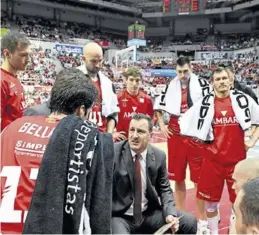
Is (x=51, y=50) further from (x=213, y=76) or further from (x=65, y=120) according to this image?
(x=65, y=120)

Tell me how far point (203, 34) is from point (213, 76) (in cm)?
3649

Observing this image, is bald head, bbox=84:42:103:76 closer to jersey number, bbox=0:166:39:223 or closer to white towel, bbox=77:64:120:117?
white towel, bbox=77:64:120:117

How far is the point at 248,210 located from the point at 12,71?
8.06ft

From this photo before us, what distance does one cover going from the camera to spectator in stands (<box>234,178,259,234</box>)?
1487 mm

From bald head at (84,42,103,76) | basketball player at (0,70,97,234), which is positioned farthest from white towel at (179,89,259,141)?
basketball player at (0,70,97,234)

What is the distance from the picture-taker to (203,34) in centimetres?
3900

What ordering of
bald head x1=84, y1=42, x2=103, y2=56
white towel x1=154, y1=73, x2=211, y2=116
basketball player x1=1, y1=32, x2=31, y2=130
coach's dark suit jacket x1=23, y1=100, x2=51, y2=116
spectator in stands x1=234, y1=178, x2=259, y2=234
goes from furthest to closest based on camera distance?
white towel x1=154, y1=73, x2=211, y2=116 < bald head x1=84, y1=42, x2=103, y2=56 < basketball player x1=1, y1=32, x2=31, y2=130 < coach's dark suit jacket x1=23, y1=100, x2=51, y2=116 < spectator in stands x1=234, y1=178, x2=259, y2=234

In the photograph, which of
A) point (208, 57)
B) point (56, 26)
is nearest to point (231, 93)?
point (208, 57)

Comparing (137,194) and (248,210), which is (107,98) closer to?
(137,194)

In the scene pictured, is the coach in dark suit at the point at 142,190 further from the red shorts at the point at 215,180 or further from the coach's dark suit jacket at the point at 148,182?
the red shorts at the point at 215,180

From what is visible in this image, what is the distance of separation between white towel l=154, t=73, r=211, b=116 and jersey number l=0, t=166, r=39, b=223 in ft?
10.2

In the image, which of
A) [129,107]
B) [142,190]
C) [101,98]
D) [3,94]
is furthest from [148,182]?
[129,107]

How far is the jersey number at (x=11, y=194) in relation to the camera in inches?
75.2

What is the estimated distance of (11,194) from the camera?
192 cm
